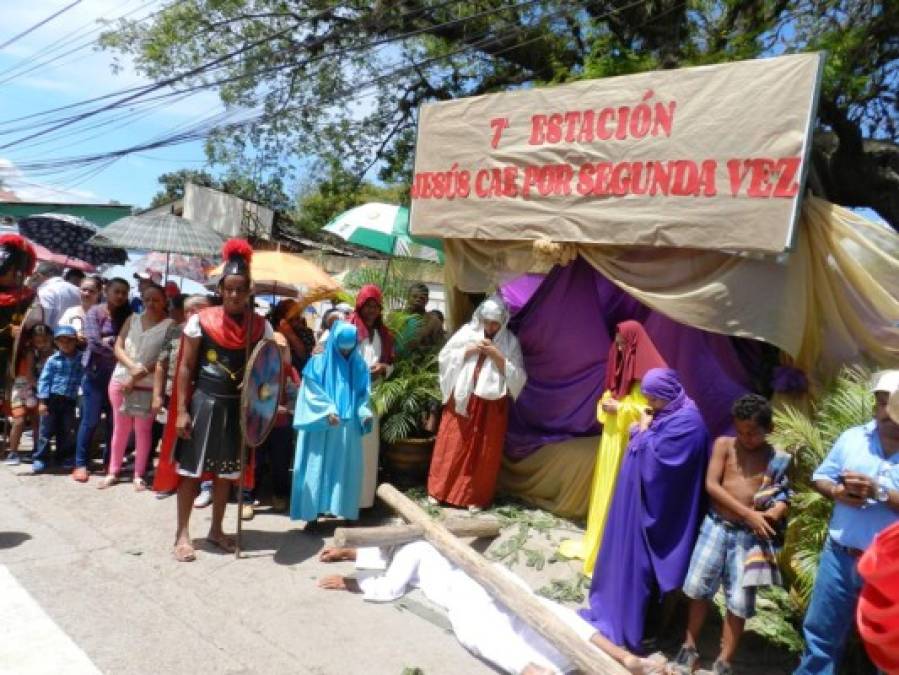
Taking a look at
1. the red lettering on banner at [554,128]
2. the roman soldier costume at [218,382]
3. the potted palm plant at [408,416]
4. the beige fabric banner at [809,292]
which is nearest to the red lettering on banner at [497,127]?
the red lettering on banner at [554,128]

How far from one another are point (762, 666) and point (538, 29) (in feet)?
36.8

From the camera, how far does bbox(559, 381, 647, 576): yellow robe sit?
5.20 m

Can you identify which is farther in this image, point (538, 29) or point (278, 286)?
point (538, 29)

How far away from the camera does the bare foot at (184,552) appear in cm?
517

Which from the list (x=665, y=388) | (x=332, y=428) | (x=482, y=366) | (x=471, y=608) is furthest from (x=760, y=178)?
(x=332, y=428)

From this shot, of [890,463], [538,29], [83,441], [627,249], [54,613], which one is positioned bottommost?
[54,613]

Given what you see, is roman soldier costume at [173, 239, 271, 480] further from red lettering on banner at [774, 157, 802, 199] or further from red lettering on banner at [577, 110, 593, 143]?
red lettering on banner at [774, 157, 802, 199]

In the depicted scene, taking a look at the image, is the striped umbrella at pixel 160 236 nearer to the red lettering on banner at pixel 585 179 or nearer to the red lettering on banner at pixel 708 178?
the red lettering on banner at pixel 585 179

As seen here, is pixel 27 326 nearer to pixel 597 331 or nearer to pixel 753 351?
pixel 597 331

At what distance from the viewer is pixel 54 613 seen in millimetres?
4258

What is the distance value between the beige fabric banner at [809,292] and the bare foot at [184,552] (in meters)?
3.61

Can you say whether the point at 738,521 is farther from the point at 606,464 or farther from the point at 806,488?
the point at 606,464

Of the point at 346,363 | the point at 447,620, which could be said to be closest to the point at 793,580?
the point at 447,620

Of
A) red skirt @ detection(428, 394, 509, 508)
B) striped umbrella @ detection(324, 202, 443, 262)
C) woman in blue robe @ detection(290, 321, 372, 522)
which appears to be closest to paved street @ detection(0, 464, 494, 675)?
woman in blue robe @ detection(290, 321, 372, 522)
